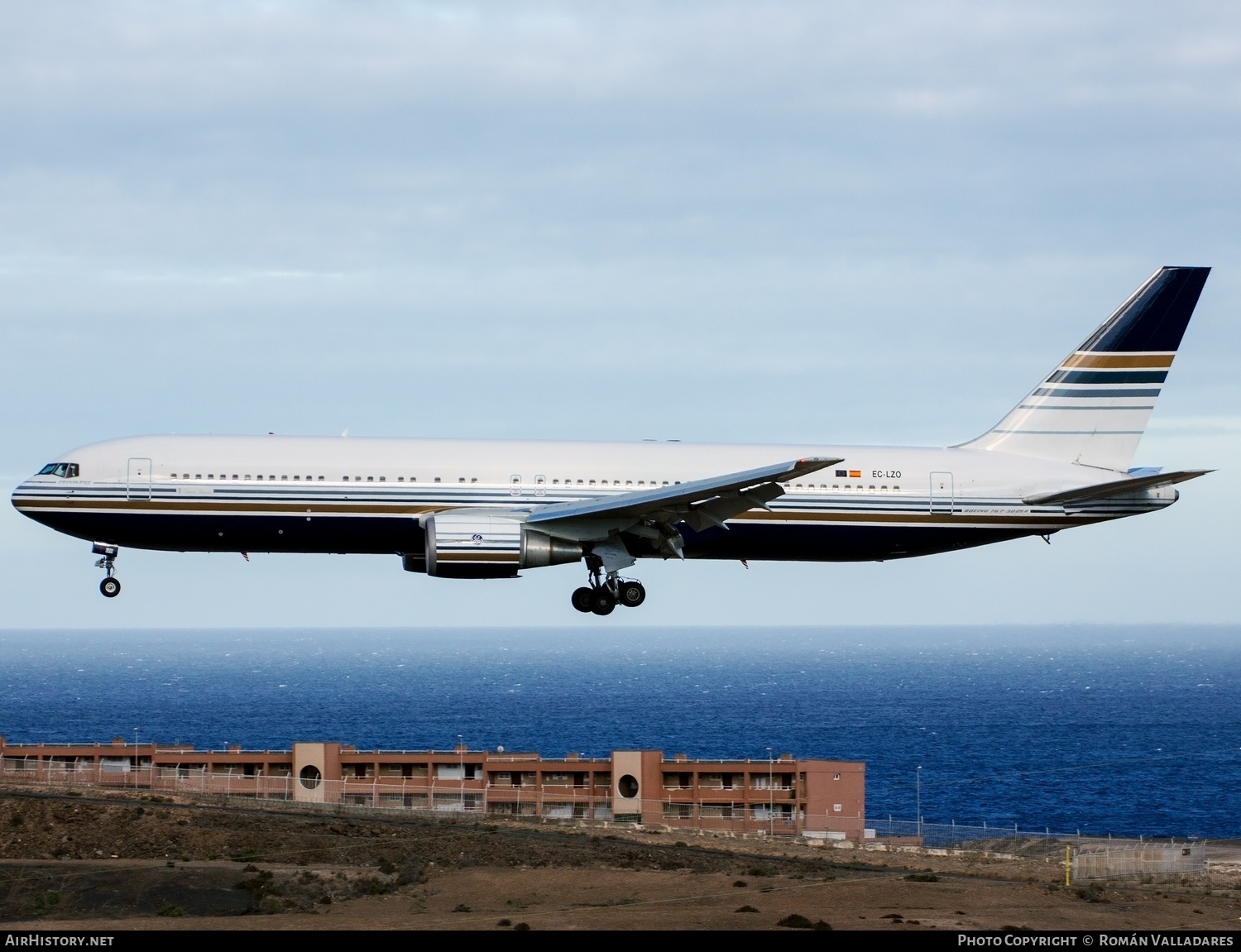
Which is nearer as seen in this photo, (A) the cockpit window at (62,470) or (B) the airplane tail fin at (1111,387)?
(A) the cockpit window at (62,470)

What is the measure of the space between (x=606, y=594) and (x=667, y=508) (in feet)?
14.1

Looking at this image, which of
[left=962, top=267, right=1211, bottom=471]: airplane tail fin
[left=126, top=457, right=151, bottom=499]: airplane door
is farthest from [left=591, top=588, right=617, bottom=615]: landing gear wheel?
[left=962, top=267, right=1211, bottom=471]: airplane tail fin

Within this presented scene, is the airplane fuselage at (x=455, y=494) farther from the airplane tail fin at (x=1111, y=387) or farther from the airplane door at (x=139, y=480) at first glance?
the airplane tail fin at (x=1111, y=387)

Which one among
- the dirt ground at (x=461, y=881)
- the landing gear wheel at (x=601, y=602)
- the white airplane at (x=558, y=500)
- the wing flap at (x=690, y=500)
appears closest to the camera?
the wing flap at (x=690, y=500)

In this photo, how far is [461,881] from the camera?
51.3m

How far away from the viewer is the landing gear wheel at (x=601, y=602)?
46531 mm

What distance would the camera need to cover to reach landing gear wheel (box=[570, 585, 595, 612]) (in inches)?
1837

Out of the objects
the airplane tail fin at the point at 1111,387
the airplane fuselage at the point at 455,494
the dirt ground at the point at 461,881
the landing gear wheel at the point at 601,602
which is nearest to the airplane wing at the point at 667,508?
the airplane fuselage at the point at 455,494

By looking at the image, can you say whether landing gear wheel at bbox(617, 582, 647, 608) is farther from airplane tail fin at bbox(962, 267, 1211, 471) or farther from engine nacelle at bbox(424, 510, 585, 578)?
airplane tail fin at bbox(962, 267, 1211, 471)

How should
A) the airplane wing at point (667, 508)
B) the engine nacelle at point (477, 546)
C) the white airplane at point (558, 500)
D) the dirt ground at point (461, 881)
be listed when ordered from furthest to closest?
the white airplane at point (558, 500), the engine nacelle at point (477, 546), the dirt ground at point (461, 881), the airplane wing at point (667, 508)

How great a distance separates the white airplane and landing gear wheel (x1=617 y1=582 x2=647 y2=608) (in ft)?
0.29

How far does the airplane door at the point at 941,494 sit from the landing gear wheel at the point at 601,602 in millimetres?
11361

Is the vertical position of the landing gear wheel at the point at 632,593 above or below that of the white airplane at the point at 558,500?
Answer: below
